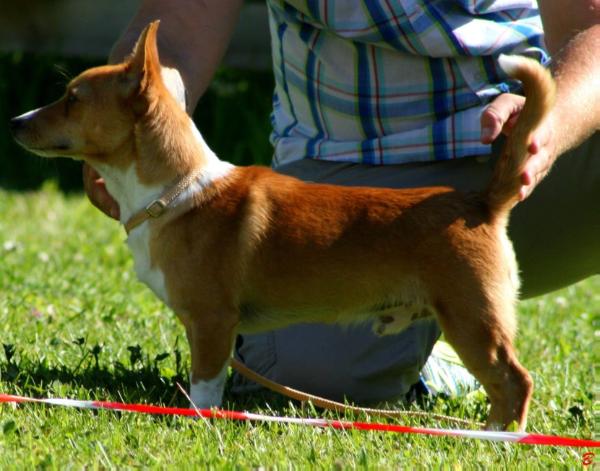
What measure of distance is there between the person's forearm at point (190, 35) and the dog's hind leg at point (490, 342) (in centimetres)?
126

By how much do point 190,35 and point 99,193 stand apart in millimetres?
702

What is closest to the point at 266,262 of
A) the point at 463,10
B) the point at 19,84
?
the point at 463,10

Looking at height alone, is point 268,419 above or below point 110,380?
above

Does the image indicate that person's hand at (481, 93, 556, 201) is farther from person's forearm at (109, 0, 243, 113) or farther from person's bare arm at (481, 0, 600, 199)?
person's forearm at (109, 0, 243, 113)

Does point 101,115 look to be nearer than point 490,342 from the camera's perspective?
No

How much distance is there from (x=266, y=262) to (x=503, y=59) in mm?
922

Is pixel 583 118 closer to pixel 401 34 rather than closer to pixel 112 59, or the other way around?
pixel 401 34

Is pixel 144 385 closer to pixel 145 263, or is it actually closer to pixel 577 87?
pixel 145 263

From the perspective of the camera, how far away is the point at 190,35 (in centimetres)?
387

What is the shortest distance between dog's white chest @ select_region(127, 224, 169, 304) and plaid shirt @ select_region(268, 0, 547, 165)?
3.27ft

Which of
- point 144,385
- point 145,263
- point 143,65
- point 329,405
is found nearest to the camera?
point 143,65

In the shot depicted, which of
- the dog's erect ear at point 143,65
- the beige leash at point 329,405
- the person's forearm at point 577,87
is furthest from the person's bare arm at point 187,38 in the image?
the person's forearm at point 577,87

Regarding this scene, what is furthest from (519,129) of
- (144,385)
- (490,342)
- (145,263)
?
(144,385)

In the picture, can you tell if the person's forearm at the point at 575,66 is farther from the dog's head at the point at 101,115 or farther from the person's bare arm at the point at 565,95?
the dog's head at the point at 101,115
